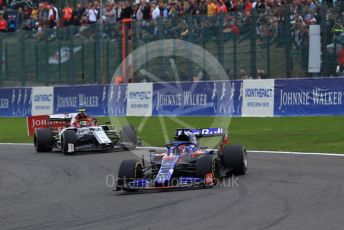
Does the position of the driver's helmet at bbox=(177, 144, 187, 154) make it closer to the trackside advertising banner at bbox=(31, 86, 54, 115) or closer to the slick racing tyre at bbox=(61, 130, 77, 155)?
the slick racing tyre at bbox=(61, 130, 77, 155)

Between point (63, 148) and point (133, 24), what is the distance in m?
15.0

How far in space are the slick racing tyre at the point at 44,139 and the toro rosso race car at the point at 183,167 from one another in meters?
7.24

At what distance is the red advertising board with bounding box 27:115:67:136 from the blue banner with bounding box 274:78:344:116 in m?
8.38

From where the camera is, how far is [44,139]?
2008 centimetres

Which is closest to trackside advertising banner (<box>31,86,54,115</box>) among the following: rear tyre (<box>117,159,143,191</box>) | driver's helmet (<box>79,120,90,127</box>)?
driver's helmet (<box>79,120,90,127</box>)

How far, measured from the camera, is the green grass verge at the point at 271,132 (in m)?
19.4

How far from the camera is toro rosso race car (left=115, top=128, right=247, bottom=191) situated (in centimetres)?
1209

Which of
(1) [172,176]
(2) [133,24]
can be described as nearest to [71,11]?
(2) [133,24]

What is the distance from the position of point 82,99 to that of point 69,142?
49.2ft

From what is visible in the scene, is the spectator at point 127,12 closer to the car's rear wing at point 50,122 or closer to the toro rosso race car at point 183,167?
the car's rear wing at point 50,122

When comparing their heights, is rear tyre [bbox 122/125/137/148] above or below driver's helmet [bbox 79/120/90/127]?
below

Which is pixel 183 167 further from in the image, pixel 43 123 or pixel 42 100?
pixel 42 100

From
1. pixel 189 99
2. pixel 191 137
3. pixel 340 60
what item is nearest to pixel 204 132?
pixel 191 137

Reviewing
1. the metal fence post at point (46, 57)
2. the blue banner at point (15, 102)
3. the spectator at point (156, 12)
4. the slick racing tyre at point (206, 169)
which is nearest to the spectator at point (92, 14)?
the metal fence post at point (46, 57)
